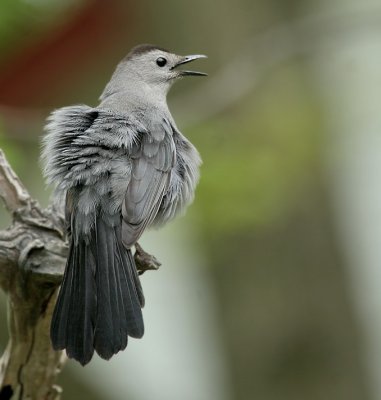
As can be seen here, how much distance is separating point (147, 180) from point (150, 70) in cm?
151

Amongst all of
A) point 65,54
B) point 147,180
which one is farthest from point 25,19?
point 147,180

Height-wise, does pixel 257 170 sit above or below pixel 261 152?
below

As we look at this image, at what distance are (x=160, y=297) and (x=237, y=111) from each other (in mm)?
2333

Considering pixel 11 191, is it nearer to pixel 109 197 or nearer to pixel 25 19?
pixel 109 197

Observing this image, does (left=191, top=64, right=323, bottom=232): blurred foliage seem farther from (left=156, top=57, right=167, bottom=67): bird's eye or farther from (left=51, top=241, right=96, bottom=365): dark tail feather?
(left=51, top=241, right=96, bottom=365): dark tail feather

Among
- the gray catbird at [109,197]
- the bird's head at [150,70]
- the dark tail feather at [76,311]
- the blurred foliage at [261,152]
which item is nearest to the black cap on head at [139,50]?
the bird's head at [150,70]

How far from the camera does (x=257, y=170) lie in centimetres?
771

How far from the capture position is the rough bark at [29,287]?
16.7 feet

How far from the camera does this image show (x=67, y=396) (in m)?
7.91

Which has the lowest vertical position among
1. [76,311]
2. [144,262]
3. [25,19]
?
[76,311]

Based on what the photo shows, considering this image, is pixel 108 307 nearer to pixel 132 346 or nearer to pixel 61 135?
pixel 61 135

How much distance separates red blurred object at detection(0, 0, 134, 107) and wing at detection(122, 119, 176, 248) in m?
2.94

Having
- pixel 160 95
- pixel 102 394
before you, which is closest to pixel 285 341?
pixel 102 394

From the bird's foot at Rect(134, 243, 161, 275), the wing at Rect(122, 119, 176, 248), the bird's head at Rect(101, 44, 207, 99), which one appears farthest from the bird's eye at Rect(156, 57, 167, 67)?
the bird's foot at Rect(134, 243, 161, 275)
